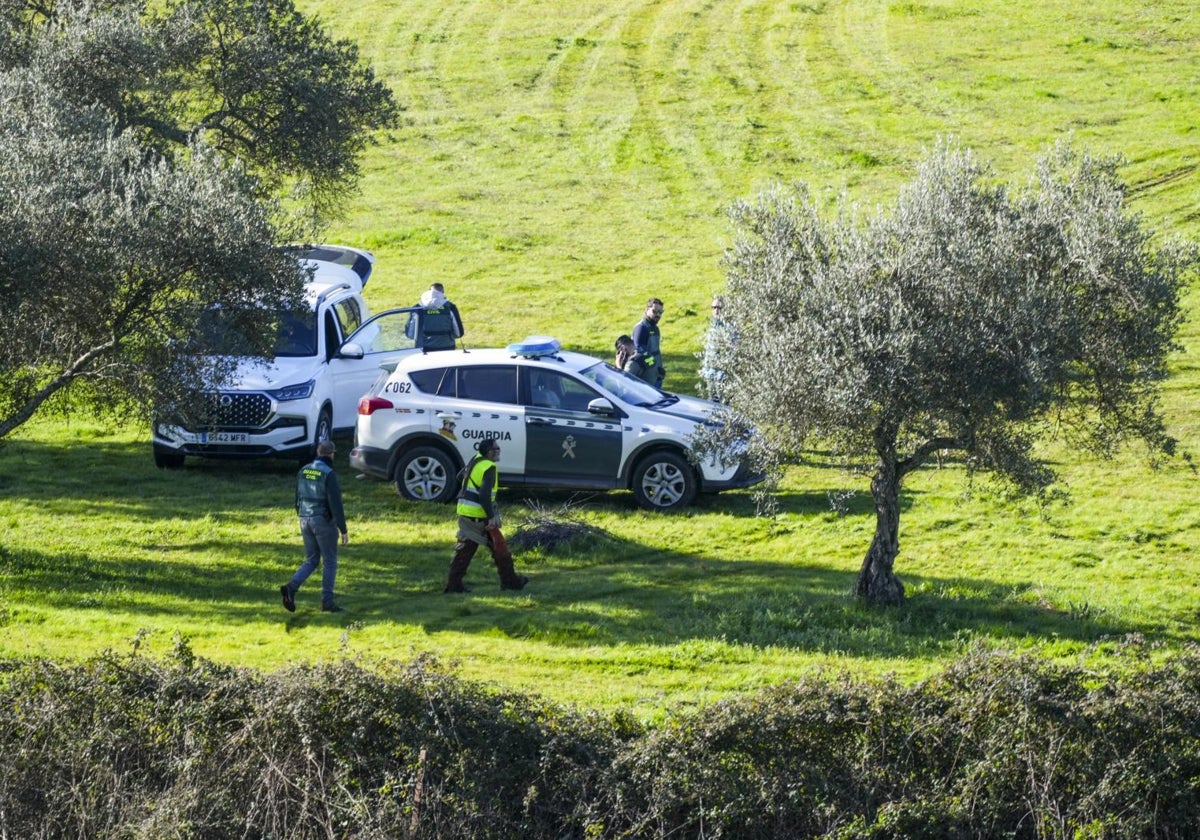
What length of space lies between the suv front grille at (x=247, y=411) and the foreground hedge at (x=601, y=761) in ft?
32.1

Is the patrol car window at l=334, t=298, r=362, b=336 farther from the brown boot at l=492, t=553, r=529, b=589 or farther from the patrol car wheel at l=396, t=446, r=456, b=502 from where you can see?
the brown boot at l=492, t=553, r=529, b=589

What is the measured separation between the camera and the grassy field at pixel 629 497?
13.3 meters

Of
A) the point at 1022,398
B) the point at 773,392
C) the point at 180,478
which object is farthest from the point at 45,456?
the point at 1022,398

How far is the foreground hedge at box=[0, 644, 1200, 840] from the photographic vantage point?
8789 millimetres

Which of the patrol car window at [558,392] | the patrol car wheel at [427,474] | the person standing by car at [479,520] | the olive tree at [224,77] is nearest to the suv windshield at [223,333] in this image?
the patrol car wheel at [427,474]

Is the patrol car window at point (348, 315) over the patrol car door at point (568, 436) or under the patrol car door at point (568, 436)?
over

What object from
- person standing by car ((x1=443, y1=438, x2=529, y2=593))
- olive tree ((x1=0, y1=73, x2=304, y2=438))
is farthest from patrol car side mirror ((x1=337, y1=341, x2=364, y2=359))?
person standing by car ((x1=443, y1=438, x2=529, y2=593))

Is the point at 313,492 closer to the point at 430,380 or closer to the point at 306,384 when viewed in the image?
the point at 430,380

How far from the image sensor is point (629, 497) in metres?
18.3

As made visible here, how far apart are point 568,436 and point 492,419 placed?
0.94m

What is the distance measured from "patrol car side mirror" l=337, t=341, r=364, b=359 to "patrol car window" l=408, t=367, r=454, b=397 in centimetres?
252

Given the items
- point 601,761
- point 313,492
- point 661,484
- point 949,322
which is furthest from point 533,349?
point 601,761

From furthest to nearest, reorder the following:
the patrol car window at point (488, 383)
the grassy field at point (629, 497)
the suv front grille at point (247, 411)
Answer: the suv front grille at point (247, 411) → the patrol car window at point (488, 383) → the grassy field at point (629, 497)

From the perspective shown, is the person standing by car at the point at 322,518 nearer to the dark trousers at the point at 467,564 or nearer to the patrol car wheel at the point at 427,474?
the dark trousers at the point at 467,564
